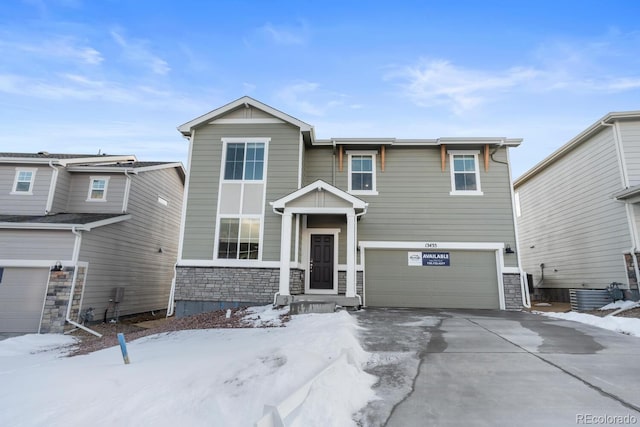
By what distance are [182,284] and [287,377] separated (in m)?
7.79

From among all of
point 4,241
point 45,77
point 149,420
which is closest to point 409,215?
point 149,420

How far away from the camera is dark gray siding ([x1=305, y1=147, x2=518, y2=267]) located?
10.8m

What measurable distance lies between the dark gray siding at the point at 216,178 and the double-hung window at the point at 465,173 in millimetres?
5806

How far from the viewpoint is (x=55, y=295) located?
10047mm

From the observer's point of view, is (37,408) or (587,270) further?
(587,270)

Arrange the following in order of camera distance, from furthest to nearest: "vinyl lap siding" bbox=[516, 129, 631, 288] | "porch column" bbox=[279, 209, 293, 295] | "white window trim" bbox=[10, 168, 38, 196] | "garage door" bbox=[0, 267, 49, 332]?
"white window trim" bbox=[10, 168, 38, 196], "vinyl lap siding" bbox=[516, 129, 631, 288], "garage door" bbox=[0, 267, 49, 332], "porch column" bbox=[279, 209, 293, 295]

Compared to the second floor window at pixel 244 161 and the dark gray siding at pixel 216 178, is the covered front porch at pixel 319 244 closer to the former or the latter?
the dark gray siding at pixel 216 178

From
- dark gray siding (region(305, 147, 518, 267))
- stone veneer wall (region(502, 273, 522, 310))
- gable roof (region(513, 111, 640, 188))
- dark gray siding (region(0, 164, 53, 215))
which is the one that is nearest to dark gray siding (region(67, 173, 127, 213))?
dark gray siding (region(0, 164, 53, 215))

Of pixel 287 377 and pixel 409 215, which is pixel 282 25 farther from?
pixel 287 377

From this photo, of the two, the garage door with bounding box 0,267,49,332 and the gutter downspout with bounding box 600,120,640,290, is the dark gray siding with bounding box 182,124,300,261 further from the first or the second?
the gutter downspout with bounding box 600,120,640,290

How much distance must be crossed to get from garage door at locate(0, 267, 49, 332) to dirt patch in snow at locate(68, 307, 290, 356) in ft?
4.87

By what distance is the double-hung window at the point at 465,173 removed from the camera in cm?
1114

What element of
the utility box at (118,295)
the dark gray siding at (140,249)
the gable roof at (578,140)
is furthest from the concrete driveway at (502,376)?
the utility box at (118,295)

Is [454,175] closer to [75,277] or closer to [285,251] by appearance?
[285,251]
